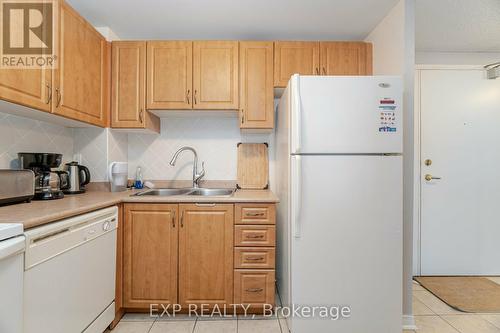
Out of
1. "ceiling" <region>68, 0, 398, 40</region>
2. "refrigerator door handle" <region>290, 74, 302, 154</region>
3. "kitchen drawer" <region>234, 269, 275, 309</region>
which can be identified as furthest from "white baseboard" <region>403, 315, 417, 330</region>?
"ceiling" <region>68, 0, 398, 40</region>

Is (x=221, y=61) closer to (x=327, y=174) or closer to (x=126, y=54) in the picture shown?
(x=126, y=54)

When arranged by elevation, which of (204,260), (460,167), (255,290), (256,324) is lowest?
(256,324)

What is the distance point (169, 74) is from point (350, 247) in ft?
6.49

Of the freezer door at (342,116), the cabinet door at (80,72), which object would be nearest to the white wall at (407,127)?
the freezer door at (342,116)

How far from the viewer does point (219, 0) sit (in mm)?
1729

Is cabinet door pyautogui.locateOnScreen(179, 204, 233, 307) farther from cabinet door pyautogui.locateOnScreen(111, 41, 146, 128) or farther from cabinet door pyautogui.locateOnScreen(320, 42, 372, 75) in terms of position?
cabinet door pyautogui.locateOnScreen(320, 42, 372, 75)

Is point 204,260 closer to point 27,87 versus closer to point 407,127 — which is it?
point 27,87

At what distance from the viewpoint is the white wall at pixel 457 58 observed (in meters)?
2.53

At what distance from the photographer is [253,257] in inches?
69.6

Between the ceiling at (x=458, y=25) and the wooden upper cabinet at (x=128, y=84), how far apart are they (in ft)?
7.47

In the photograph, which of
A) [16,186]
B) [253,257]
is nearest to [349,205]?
[253,257]

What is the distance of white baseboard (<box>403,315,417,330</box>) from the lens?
5.54 ft

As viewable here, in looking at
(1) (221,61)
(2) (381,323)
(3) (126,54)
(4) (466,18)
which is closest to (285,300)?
(2) (381,323)

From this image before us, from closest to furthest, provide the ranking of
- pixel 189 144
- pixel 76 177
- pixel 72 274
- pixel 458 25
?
pixel 72 274
pixel 76 177
pixel 458 25
pixel 189 144
